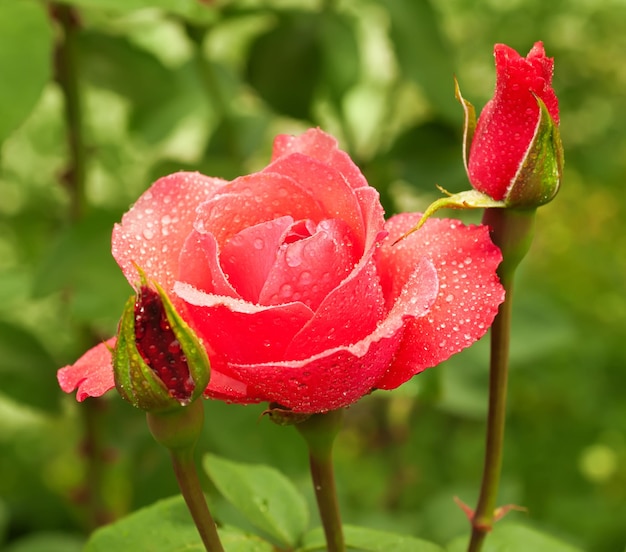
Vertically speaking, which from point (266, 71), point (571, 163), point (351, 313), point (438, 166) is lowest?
point (571, 163)

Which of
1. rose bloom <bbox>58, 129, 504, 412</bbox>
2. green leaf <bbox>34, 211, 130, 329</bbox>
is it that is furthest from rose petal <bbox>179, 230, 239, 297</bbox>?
green leaf <bbox>34, 211, 130, 329</bbox>

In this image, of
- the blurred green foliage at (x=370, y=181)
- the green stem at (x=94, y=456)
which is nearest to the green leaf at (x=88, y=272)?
the blurred green foliage at (x=370, y=181)

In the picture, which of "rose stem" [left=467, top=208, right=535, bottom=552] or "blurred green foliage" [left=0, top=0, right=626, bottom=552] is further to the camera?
"blurred green foliage" [left=0, top=0, right=626, bottom=552]

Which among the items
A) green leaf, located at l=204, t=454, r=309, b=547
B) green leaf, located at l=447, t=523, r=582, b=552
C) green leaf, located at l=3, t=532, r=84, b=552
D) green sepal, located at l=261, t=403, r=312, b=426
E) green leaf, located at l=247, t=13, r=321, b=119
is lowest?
green leaf, located at l=3, t=532, r=84, b=552

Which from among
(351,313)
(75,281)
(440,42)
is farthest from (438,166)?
(351,313)

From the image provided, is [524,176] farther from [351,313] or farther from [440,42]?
[440,42]

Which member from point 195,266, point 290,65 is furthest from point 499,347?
point 290,65

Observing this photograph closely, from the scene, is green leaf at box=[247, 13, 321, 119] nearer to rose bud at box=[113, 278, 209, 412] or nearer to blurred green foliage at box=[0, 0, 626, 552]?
blurred green foliage at box=[0, 0, 626, 552]

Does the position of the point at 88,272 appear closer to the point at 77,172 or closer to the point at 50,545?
the point at 77,172
